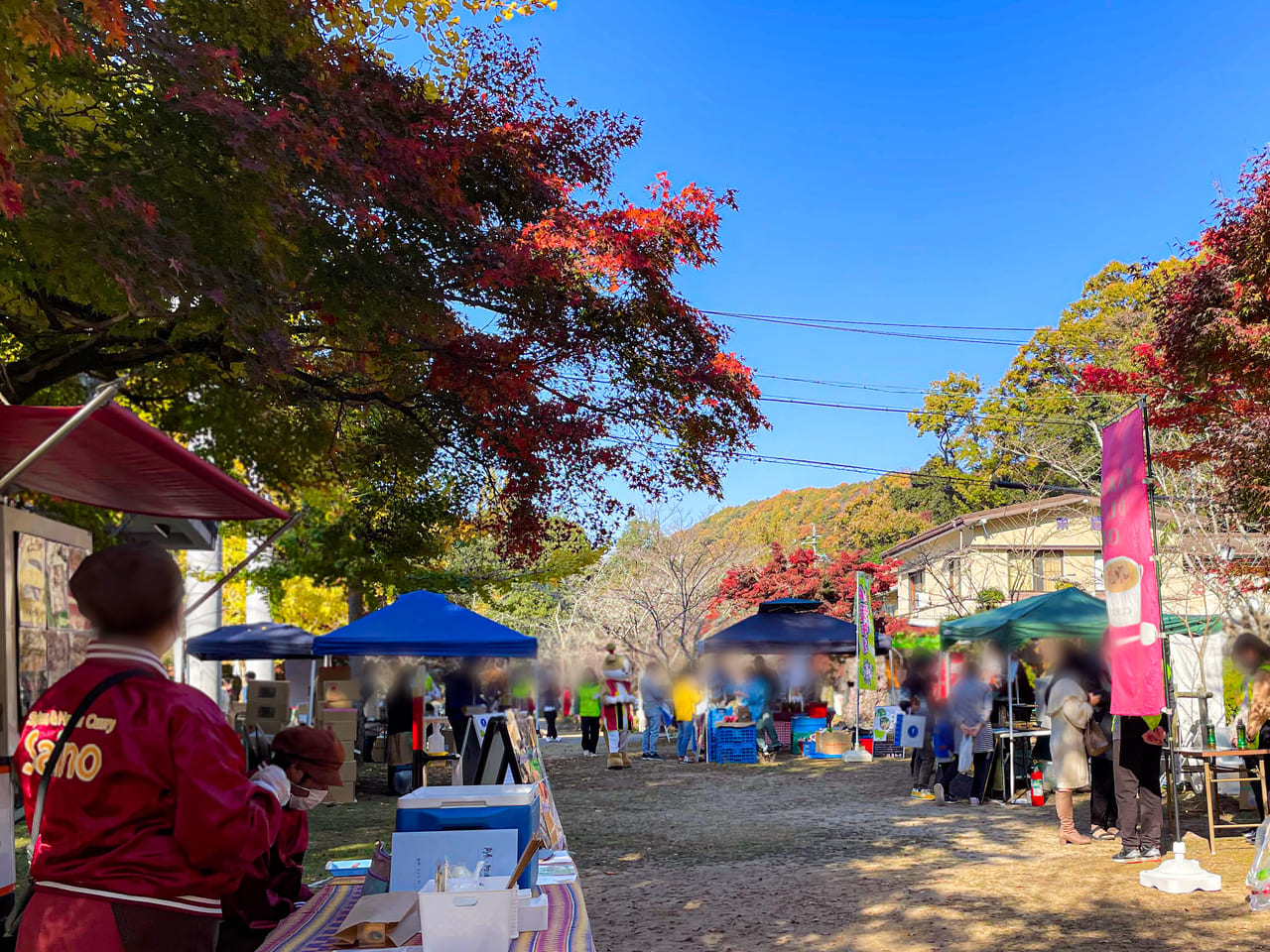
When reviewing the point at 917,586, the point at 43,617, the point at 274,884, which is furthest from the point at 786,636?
the point at 917,586

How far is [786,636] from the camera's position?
61.4ft

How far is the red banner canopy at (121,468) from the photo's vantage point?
12.7 ft

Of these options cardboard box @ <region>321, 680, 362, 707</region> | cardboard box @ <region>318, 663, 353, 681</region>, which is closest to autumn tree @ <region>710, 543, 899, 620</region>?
cardboard box @ <region>318, 663, 353, 681</region>

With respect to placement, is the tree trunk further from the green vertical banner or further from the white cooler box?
the white cooler box

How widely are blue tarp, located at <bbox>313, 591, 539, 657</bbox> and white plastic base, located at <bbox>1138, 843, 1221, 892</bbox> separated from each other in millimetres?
6434

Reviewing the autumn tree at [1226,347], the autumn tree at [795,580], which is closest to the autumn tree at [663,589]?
the autumn tree at [795,580]

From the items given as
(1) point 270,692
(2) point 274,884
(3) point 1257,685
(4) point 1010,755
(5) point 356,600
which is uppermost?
(5) point 356,600

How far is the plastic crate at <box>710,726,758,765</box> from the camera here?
18125 mm

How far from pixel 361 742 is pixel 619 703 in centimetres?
436

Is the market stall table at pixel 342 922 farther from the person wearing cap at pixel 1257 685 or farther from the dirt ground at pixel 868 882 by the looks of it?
the person wearing cap at pixel 1257 685

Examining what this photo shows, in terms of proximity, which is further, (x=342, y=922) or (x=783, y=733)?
(x=783, y=733)

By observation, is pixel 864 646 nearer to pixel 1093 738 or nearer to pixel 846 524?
pixel 1093 738

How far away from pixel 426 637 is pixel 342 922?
27.8ft

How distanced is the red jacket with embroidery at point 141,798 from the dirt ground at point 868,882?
163 inches
